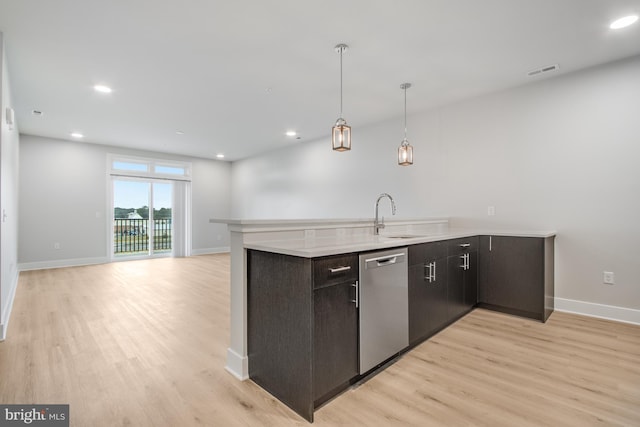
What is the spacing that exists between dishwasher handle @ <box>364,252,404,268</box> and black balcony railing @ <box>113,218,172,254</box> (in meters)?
7.21

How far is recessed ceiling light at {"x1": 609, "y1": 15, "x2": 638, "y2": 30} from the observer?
2468 millimetres

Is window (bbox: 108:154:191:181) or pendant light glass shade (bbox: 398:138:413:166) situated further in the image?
window (bbox: 108:154:191:181)

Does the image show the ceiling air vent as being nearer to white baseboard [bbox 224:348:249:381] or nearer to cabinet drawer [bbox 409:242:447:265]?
cabinet drawer [bbox 409:242:447:265]

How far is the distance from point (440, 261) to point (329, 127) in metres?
3.67

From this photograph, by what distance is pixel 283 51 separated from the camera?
9.88 feet

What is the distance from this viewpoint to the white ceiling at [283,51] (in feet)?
7.84

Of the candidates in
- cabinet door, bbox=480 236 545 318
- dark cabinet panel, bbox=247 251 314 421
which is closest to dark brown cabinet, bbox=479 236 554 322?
cabinet door, bbox=480 236 545 318

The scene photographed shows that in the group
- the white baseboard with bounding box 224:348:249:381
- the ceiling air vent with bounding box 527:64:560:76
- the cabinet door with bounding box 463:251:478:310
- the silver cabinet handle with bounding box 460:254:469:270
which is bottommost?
the white baseboard with bounding box 224:348:249:381

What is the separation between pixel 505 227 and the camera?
385 centimetres

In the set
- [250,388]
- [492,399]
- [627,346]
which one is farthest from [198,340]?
[627,346]

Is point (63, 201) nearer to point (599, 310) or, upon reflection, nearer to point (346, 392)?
point (346, 392)

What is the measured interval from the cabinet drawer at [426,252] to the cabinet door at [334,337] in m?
0.78

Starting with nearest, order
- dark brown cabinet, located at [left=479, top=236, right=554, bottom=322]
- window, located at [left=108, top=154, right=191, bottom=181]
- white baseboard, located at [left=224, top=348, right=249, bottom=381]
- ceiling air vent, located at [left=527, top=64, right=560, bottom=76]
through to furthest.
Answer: white baseboard, located at [left=224, top=348, right=249, bottom=381]
dark brown cabinet, located at [left=479, top=236, right=554, bottom=322]
ceiling air vent, located at [left=527, top=64, right=560, bottom=76]
window, located at [left=108, top=154, right=191, bottom=181]

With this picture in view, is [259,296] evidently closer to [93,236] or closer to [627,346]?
[627,346]
